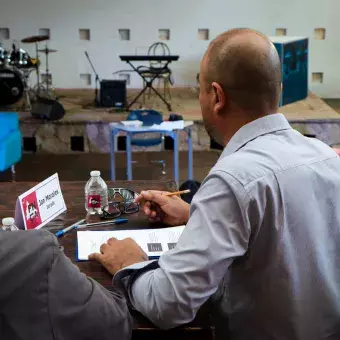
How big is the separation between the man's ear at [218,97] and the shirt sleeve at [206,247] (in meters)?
0.18

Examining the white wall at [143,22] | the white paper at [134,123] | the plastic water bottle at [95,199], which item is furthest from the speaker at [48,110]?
the plastic water bottle at [95,199]

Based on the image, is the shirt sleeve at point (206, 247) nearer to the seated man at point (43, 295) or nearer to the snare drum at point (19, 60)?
the seated man at point (43, 295)

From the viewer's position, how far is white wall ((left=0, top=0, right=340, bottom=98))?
7.91 metres

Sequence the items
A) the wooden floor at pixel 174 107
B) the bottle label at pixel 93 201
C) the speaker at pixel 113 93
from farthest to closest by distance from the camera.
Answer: the speaker at pixel 113 93
the wooden floor at pixel 174 107
the bottle label at pixel 93 201

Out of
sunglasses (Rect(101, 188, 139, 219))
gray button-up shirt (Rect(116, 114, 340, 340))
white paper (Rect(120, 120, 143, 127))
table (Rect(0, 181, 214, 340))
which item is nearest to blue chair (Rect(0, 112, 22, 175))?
white paper (Rect(120, 120, 143, 127))

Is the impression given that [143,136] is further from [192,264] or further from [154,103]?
[192,264]

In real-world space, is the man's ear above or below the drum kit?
above

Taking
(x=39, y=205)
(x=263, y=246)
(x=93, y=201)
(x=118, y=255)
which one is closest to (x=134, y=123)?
(x=93, y=201)

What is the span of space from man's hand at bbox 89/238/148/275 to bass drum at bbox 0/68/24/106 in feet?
18.2

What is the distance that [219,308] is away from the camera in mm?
1462

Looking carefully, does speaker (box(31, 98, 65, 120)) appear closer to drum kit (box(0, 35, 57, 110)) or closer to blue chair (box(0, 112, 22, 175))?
drum kit (box(0, 35, 57, 110))

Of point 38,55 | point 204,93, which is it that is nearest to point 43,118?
point 38,55

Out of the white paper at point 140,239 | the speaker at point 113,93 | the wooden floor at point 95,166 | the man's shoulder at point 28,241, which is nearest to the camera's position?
the man's shoulder at point 28,241

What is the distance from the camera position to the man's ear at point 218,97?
139 centimetres
